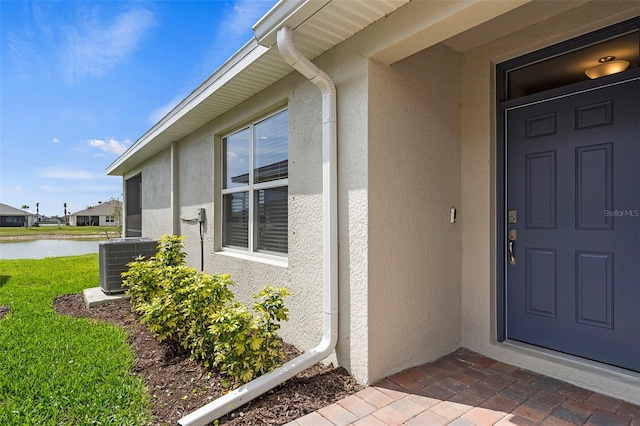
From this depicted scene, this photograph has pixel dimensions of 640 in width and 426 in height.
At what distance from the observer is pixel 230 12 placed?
16.8 feet

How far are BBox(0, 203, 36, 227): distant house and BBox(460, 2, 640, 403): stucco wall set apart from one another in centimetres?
6999

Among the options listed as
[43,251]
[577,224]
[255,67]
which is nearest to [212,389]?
[255,67]

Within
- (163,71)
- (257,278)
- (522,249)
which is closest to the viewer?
(522,249)

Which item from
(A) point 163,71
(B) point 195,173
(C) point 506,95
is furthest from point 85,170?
(C) point 506,95

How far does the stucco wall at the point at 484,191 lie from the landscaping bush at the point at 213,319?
1855 mm

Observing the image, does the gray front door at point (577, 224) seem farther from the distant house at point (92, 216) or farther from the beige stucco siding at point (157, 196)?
the distant house at point (92, 216)

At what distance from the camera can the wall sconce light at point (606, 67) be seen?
2506mm

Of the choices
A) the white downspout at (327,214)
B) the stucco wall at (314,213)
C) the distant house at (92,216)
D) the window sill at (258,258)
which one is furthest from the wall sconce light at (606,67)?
the distant house at (92,216)

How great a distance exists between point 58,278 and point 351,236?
837cm

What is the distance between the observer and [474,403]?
229 cm

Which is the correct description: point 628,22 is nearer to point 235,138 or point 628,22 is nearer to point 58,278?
point 235,138

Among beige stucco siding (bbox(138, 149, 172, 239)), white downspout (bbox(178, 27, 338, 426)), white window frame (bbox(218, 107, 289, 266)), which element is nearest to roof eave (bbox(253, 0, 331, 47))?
white downspout (bbox(178, 27, 338, 426))

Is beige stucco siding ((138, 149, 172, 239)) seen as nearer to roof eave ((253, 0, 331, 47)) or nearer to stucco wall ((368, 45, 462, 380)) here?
roof eave ((253, 0, 331, 47))

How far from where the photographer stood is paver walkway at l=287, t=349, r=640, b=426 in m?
2.08
